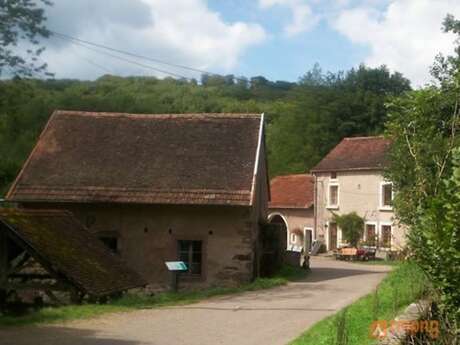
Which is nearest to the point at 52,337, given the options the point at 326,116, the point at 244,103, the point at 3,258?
the point at 3,258

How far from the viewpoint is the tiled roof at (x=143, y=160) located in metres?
22.3

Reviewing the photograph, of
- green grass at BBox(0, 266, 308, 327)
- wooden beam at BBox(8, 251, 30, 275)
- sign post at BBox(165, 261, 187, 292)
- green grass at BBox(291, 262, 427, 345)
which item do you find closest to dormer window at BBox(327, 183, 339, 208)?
green grass at BBox(0, 266, 308, 327)

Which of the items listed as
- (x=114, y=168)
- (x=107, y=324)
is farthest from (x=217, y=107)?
(x=107, y=324)

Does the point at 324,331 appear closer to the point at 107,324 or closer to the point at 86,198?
the point at 107,324

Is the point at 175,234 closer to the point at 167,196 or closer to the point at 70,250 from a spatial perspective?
the point at 167,196

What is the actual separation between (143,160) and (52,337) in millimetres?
12825

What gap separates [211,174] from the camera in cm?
2280

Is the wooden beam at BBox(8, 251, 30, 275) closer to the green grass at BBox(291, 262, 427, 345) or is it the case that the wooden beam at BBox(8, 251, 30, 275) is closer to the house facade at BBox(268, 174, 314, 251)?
the green grass at BBox(291, 262, 427, 345)

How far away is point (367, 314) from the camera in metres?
12.6

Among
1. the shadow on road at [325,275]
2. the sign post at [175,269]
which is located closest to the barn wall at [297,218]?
the shadow on road at [325,275]

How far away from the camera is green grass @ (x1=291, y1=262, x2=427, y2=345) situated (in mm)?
9895

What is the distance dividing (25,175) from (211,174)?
22.0ft

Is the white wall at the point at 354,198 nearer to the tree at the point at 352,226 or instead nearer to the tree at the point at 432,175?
the tree at the point at 352,226

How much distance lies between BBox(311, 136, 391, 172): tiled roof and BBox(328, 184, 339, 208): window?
1.23 m
